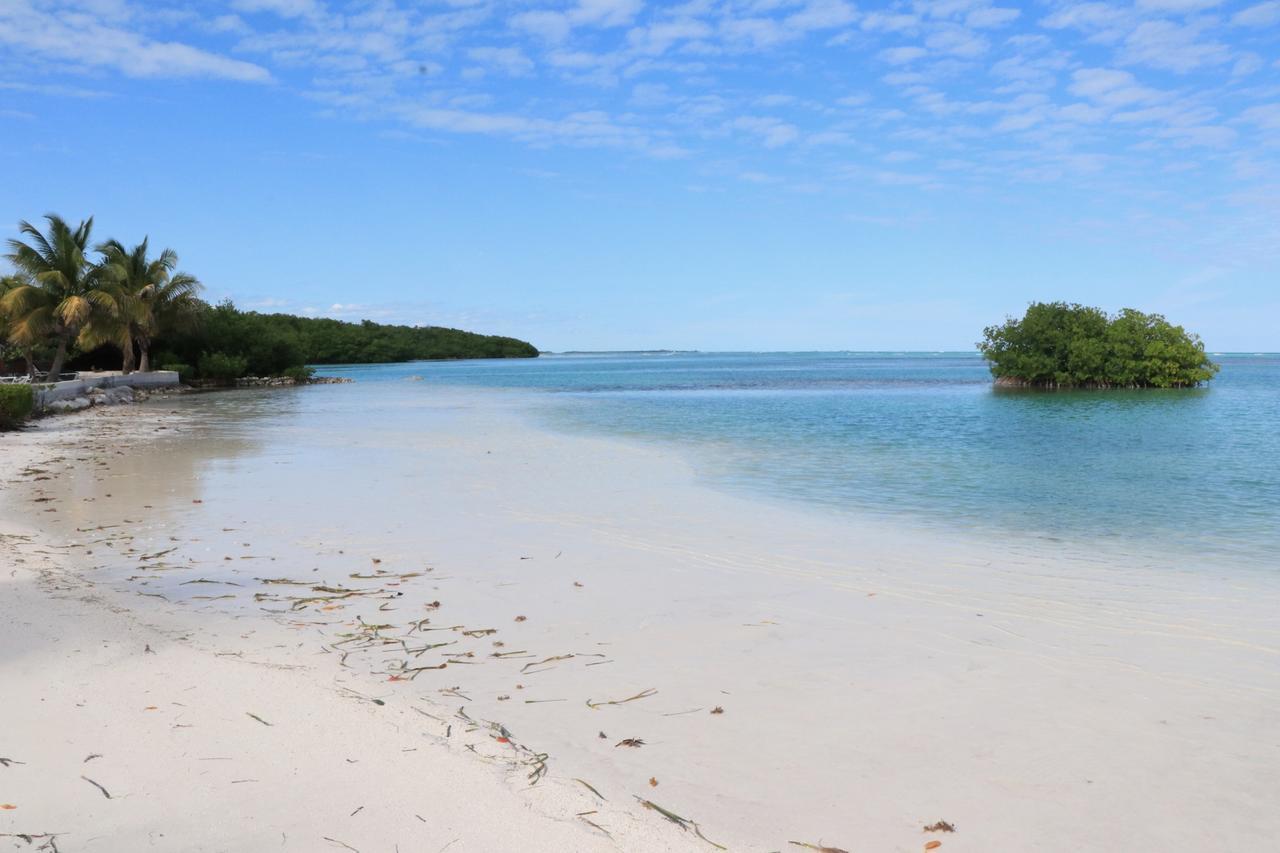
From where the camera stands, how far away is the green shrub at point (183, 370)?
51.0 meters

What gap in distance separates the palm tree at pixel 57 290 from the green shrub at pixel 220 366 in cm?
1427

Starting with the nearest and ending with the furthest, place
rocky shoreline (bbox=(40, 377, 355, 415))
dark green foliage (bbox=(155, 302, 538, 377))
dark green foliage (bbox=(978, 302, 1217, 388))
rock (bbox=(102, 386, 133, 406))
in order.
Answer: rocky shoreline (bbox=(40, 377, 355, 415)) < rock (bbox=(102, 386, 133, 406)) < dark green foliage (bbox=(978, 302, 1217, 388)) < dark green foliage (bbox=(155, 302, 538, 377))

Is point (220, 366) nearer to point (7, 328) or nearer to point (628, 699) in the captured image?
point (7, 328)

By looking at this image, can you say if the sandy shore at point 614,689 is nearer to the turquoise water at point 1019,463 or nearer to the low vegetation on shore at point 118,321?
the turquoise water at point 1019,463

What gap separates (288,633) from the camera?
19.1 ft

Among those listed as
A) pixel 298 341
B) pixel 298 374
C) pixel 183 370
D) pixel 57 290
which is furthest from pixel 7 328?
pixel 298 341

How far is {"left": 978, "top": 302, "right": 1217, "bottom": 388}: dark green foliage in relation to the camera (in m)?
49.9

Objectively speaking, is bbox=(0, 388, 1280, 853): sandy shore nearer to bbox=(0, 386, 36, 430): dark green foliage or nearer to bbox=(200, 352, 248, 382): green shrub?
bbox=(0, 386, 36, 430): dark green foliage

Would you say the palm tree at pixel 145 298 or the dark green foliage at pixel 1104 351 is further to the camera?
the dark green foliage at pixel 1104 351

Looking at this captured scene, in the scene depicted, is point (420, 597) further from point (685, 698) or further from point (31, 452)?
point (31, 452)

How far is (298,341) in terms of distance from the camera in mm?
65562

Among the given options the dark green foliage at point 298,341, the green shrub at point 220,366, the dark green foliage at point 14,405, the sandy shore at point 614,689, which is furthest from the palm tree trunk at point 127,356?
the sandy shore at point 614,689

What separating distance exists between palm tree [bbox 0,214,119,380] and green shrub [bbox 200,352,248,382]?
46.8ft

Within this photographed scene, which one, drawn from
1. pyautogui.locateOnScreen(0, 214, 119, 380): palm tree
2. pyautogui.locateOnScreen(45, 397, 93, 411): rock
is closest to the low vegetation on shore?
pyautogui.locateOnScreen(0, 214, 119, 380): palm tree
